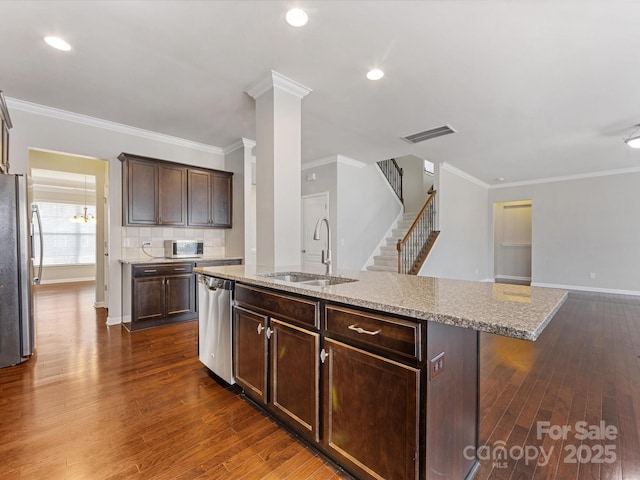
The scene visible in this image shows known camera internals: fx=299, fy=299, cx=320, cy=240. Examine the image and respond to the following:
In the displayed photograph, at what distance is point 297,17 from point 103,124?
3.38 m

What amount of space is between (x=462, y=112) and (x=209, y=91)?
3004 millimetres

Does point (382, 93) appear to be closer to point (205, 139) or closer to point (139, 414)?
point (205, 139)

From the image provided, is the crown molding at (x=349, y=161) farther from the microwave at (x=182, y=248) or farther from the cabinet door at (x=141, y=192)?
the cabinet door at (x=141, y=192)

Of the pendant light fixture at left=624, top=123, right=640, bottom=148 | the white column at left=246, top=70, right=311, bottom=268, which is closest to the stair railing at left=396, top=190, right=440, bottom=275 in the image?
the pendant light fixture at left=624, top=123, right=640, bottom=148

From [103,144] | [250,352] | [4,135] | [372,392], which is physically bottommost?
[250,352]

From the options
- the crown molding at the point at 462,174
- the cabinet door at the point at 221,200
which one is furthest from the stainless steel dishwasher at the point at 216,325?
the crown molding at the point at 462,174

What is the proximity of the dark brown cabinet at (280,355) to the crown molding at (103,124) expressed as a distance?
3.48 meters

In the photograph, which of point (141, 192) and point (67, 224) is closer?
point (141, 192)

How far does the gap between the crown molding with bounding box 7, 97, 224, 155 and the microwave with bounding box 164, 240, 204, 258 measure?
5.17 feet

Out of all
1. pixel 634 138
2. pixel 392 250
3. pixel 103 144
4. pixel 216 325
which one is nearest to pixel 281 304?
pixel 216 325

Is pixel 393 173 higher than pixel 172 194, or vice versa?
pixel 393 173

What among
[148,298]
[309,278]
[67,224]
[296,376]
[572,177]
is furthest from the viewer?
[67,224]

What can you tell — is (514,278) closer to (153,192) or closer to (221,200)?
(221,200)

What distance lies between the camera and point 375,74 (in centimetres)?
285
